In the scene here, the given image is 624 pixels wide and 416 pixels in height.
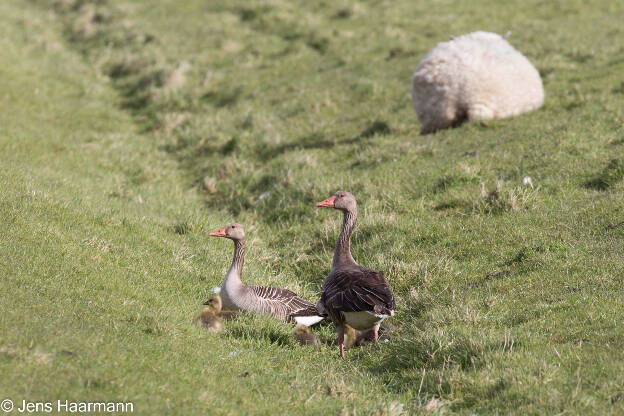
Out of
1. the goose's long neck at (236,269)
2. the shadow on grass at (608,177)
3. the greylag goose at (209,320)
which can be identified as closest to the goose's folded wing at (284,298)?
the goose's long neck at (236,269)

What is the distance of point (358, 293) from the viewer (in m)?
7.66

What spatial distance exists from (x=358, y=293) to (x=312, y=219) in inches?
182

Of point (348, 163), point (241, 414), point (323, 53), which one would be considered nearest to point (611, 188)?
point (348, 163)

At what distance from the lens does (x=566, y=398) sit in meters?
5.91

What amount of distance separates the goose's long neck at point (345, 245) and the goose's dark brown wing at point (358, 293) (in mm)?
615

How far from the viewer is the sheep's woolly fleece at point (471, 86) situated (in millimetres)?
14570

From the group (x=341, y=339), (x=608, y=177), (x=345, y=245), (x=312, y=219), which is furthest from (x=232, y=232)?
(x=608, y=177)

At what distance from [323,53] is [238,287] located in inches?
585

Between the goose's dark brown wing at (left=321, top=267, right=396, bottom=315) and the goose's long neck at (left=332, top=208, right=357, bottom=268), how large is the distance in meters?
0.61

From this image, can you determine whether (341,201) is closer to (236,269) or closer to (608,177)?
(236,269)

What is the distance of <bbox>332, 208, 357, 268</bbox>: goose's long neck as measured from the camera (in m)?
9.11

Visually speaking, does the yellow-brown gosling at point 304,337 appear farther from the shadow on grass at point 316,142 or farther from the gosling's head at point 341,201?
→ the shadow on grass at point 316,142

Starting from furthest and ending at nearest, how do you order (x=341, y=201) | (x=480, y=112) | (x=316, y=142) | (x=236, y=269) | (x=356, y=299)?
1. (x=316, y=142)
2. (x=480, y=112)
3. (x=341, y=201)
4. (x=236, y=269)
5. (x=356, y=299)

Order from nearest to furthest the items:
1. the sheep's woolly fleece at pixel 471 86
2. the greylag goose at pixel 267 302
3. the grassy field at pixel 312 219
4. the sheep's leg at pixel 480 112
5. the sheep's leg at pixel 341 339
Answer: the grassy field at pixel 312 219
the sheep's leg at pixel 341 339
the greylag goose at pixel 267 302
the sheep's woolly fleece at pixel 471 86
the sheep's leg at pixel 480 112
